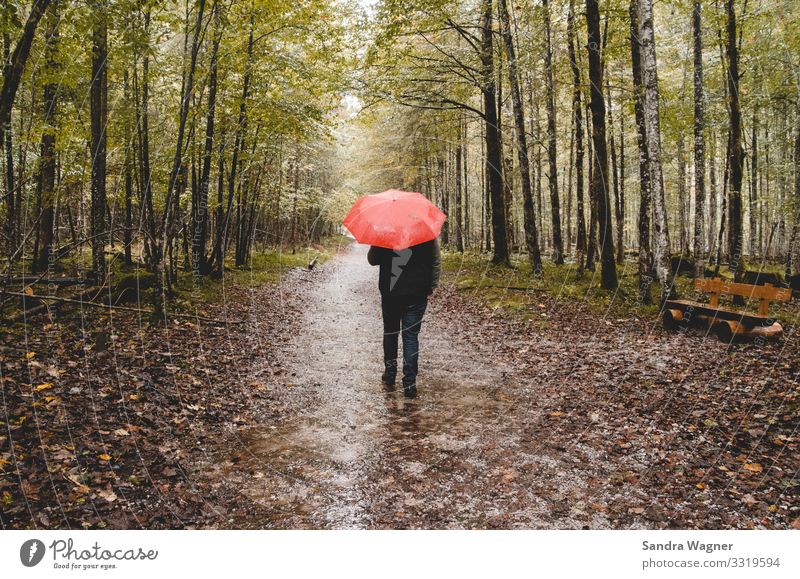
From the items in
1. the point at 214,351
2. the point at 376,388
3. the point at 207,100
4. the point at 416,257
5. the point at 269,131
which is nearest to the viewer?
the point at 416,257

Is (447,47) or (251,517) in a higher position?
(447,47)

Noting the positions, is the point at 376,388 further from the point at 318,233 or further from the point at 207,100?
the point at 318,233

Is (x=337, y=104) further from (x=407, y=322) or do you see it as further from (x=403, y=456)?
(x=403, y=456)

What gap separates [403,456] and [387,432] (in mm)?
554

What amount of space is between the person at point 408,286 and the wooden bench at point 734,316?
4774mm

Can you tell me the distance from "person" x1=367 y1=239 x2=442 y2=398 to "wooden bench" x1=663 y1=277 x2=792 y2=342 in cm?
477

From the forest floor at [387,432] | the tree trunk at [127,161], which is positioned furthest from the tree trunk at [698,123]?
the tree trunk at [127,161]

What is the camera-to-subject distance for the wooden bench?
7.14 metres

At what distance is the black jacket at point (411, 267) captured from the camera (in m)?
5.34

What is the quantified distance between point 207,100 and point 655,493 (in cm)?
1196

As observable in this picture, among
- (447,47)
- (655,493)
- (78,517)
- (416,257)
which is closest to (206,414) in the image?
(78,517)

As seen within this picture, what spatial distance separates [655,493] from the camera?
3.46m

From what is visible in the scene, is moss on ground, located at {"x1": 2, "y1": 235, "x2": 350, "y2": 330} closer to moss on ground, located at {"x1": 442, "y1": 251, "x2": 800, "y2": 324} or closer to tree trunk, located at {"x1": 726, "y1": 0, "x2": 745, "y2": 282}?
moss on ground, located at {"x1": 442, "y1": 251, "x2": 800, "y2": 324}

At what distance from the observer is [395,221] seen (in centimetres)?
495
